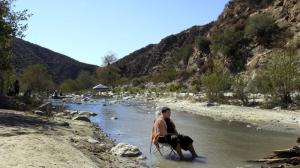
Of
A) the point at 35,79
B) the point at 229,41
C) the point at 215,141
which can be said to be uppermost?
the point at 229,41

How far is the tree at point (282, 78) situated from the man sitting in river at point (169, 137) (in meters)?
20.6

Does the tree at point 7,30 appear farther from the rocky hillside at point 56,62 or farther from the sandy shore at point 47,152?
the rocky hillside at point 56,62

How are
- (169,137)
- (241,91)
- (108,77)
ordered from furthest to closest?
1. (108,77)
2. (241,91)
3. (169,137)

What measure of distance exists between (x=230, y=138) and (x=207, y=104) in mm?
21471

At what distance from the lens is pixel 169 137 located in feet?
51.9

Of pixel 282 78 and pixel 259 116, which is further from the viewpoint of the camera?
pixel 282 78

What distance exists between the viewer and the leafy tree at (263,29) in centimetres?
7038

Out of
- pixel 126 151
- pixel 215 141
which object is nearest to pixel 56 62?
pixel 215 141

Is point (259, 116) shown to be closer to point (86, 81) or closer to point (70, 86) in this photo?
point (70, 86)

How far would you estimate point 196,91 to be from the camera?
204 ft

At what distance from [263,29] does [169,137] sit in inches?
2293

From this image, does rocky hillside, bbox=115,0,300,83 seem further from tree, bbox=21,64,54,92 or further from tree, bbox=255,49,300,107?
tree, bbox=21,64,54,92

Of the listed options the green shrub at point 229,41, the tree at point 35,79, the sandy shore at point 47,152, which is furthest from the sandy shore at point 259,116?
the green shrub at point 229,41

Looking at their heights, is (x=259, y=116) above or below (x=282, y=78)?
below
